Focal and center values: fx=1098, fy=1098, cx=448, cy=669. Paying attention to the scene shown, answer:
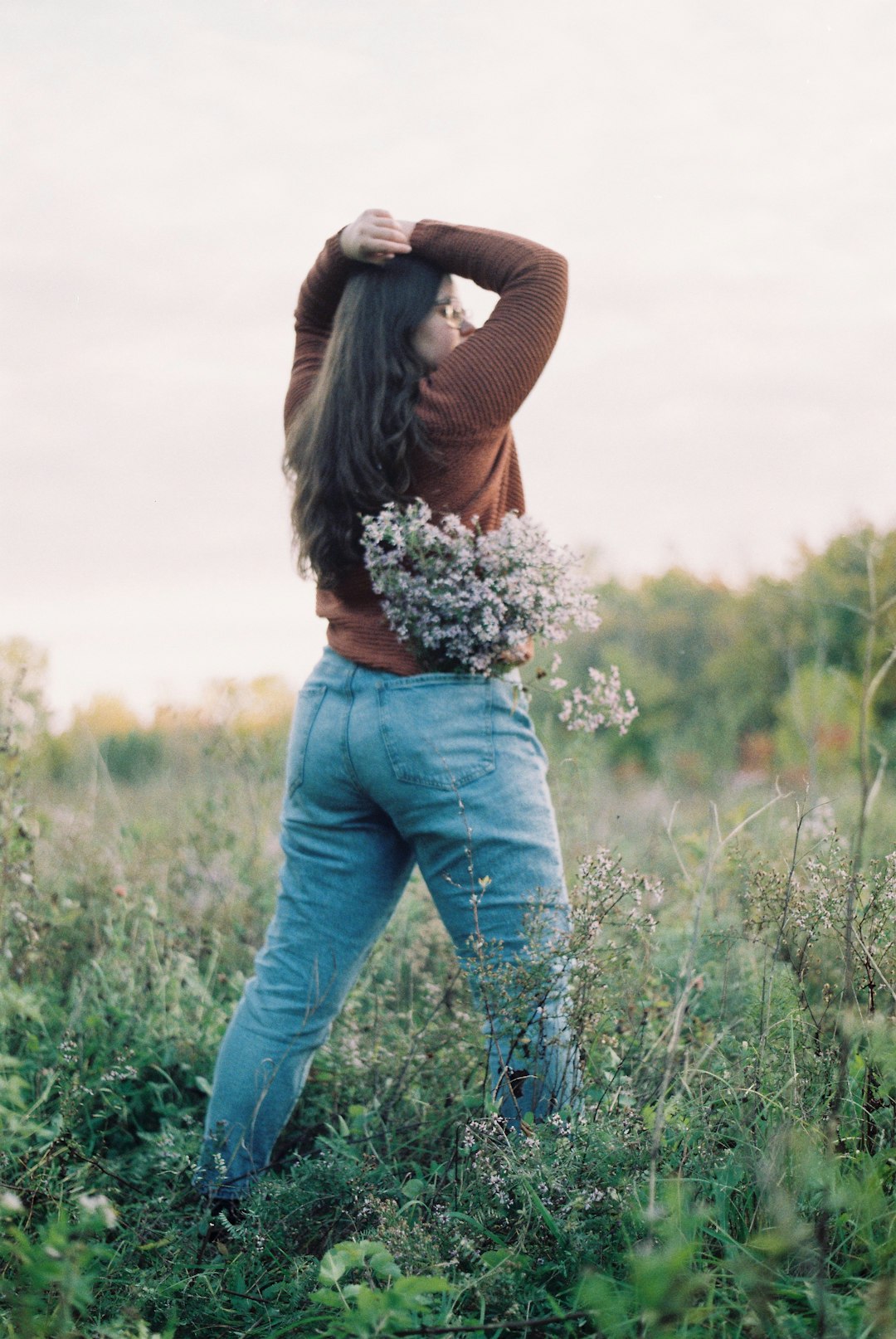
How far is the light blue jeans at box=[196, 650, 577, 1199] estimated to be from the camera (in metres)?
2.12

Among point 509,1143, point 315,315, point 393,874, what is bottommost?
point 509,1143

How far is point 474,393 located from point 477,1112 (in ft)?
5.24

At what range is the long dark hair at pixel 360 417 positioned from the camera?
2.19 meters

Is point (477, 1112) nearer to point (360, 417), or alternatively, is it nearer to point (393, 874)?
point (393, 874)

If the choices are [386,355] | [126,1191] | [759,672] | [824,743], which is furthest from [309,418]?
[759,672]

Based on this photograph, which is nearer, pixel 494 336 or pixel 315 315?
pixel 494 336

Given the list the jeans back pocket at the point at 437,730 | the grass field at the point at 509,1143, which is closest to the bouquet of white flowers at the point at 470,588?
the jeans back pocket at the point at 437,730

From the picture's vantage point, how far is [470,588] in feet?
7.10

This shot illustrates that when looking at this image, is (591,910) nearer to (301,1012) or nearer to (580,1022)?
(580,1022)

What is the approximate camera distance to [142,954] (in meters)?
3.45

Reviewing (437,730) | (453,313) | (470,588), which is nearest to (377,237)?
(453,313)

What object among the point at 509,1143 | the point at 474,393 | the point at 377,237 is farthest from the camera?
the point at 377,237

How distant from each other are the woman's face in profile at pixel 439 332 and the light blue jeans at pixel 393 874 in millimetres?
671

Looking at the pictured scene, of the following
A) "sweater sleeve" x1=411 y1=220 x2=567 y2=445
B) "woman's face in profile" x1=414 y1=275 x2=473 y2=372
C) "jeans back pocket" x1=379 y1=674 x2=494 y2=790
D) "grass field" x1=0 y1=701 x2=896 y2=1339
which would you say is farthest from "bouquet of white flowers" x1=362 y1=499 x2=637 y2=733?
"grass field" x1=0 y1=701 x2=896 y2=1339
